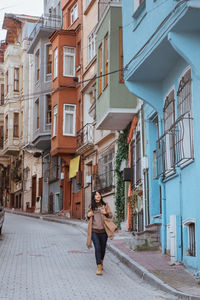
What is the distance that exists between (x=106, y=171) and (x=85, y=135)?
381 centimetres

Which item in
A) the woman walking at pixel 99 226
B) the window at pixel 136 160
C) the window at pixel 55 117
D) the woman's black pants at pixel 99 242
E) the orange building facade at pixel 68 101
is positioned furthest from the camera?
the window at pixel 55 117

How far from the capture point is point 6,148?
42031 millimetres

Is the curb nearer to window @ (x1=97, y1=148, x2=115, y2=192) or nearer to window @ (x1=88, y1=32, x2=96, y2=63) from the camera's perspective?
window @ (x1=97, y1=148, x2=115, y2=192)

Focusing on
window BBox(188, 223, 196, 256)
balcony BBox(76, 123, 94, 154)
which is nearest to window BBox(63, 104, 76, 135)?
balcony BBox(76, 123, 94, 154)

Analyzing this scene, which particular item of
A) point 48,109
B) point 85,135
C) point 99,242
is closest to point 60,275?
point 99,242

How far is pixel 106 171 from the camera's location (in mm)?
23719

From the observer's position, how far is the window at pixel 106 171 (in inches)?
893

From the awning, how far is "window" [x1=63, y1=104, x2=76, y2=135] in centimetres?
148

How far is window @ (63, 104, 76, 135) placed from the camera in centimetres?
2932

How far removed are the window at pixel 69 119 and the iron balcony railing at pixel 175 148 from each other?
51.2 feet

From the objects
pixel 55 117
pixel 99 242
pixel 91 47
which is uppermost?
pixel 91 47

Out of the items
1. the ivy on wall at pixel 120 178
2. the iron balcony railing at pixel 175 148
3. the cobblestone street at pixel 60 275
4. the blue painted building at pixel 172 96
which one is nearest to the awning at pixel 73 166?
the ivy on wall at pixel 120 178

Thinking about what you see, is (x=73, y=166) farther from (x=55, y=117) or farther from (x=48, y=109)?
(x=48, y=109)

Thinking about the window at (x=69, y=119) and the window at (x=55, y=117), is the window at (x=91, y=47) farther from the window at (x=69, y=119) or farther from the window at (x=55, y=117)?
the window at (x=55, y=117)
